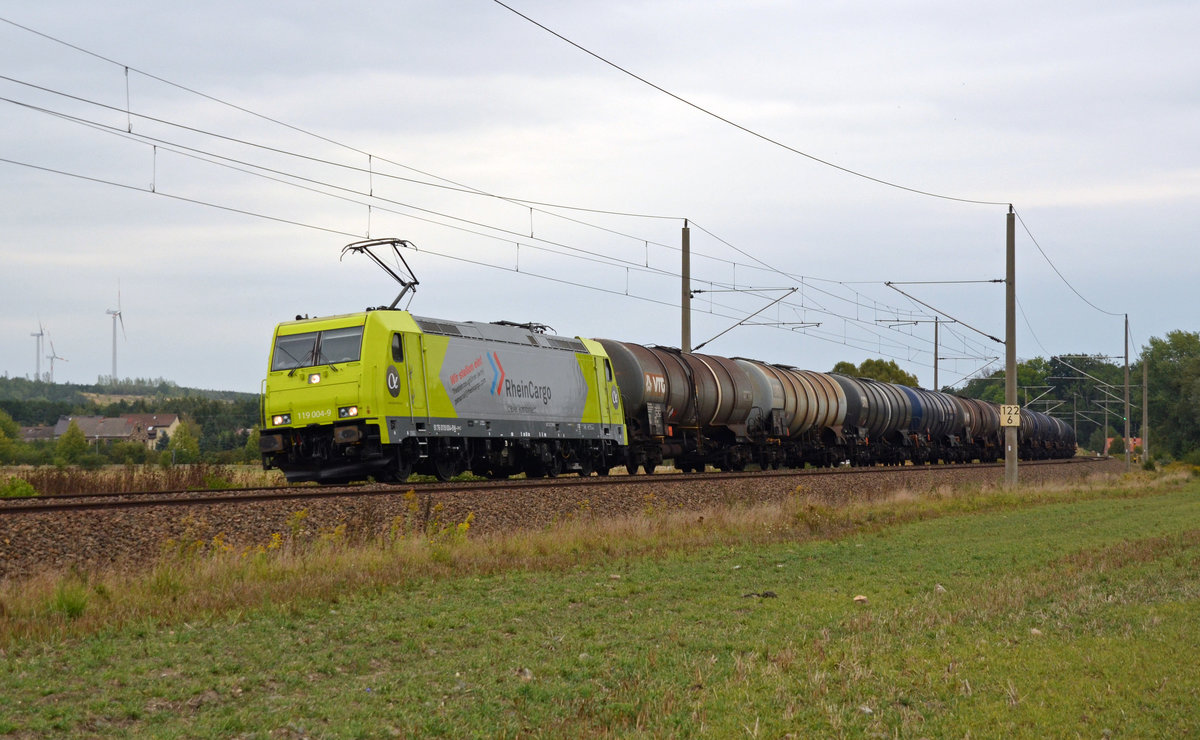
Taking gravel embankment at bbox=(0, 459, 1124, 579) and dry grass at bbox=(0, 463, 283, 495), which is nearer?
gravel embankment at bbox=(0, 459, 1124, 579)

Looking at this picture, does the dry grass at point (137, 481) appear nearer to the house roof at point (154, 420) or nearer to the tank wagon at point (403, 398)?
the tank wagon at point (403, 398)

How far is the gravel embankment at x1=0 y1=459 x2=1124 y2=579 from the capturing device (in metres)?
12.7

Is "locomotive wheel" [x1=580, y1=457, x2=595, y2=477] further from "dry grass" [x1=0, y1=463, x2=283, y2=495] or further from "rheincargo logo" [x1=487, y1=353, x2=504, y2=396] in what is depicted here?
"dry grass" [x1=0, y1=463, x2=283, y2=495]

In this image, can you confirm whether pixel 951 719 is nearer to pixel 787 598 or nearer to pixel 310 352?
pixel 787 598

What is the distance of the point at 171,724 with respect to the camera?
685cm

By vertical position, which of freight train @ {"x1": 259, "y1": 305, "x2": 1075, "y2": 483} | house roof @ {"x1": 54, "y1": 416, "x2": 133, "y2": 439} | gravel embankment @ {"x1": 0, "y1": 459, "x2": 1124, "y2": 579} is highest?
freight train @ {"x1": 259, "y1": 305, "x2": 1075, "y2": 483}

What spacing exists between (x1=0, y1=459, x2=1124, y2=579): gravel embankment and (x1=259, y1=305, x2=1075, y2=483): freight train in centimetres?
397

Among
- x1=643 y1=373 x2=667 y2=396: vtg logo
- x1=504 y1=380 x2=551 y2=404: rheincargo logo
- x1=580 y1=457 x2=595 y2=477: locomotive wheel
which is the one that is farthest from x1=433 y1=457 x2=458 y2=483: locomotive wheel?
x1=643 y1=373 x2=667 y2=396: vtg logo

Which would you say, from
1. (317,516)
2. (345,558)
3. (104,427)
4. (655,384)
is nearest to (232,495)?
(317,516)

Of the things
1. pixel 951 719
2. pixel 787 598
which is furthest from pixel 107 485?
pixel 951 719

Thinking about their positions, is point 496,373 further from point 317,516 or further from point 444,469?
point 317,516

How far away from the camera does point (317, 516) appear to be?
53.0 feet

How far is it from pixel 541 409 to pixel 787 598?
16.2 m

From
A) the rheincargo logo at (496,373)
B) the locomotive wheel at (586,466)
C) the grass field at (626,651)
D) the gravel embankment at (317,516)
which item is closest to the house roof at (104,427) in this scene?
the locomotive wheel at (586,466)
